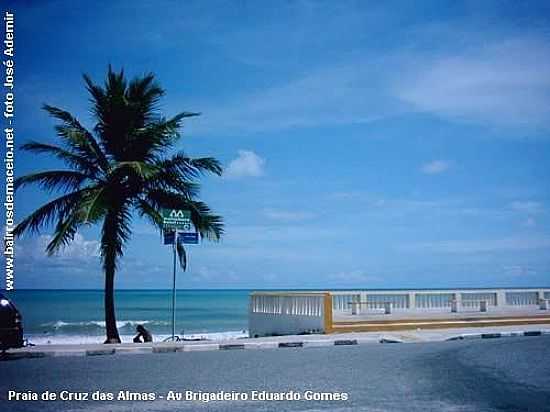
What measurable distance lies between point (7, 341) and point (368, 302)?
14634mm

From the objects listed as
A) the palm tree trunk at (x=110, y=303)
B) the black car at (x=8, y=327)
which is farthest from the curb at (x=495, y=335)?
the black car at (x=8, y=327)

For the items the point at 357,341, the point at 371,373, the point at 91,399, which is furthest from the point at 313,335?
the point at 91,399

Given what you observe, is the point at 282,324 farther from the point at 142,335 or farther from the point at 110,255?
the point at 110,255

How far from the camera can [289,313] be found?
827 inches

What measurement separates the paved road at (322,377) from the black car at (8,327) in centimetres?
47

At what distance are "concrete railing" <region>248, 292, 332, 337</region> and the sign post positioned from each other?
4551mm

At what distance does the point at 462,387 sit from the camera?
9188 mm

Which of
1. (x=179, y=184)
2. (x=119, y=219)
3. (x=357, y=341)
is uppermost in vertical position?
(x=179, y=184)

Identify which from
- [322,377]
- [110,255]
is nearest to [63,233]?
[110,255]

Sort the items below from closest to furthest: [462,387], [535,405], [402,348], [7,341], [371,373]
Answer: [535,405], [462,387], [371,373], [7,341], [402,348]

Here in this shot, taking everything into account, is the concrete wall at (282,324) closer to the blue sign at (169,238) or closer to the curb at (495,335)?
the curb at (495,335)

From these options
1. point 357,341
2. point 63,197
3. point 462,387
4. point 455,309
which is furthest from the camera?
point 455,309

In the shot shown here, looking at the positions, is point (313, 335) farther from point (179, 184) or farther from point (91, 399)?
point (91, 399)

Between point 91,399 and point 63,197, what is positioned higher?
point 63,197
